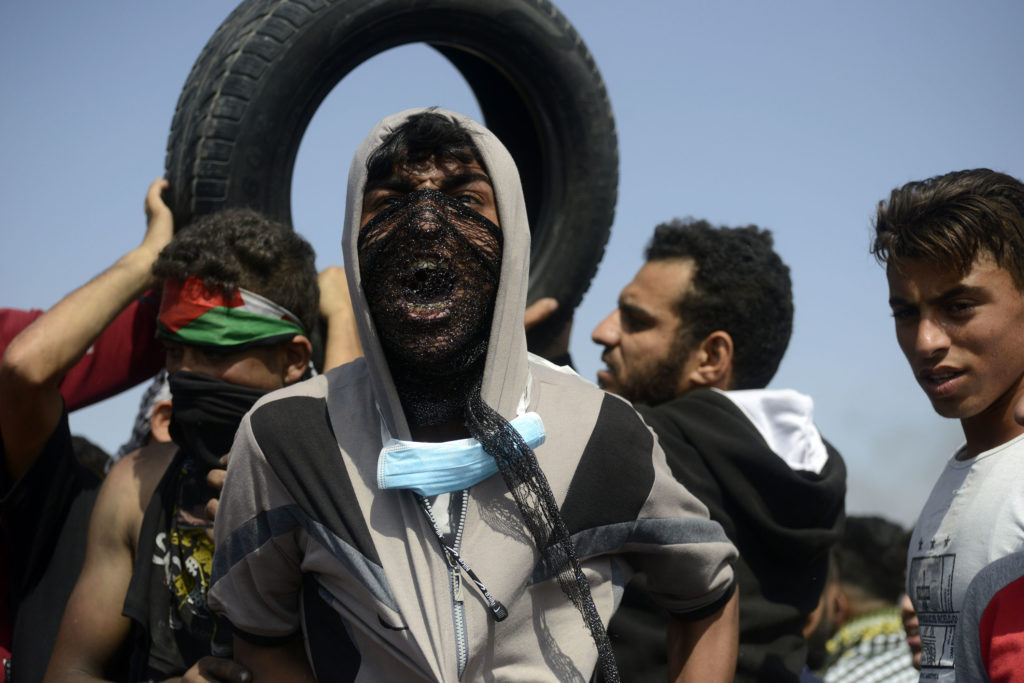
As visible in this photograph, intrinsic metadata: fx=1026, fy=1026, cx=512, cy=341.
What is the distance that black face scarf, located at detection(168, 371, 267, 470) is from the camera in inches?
94.5

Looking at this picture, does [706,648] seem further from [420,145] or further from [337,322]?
[337,322]

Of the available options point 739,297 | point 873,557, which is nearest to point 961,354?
point 739,297

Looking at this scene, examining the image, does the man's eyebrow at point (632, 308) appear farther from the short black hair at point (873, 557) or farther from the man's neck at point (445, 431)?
the short black hair at point (873, 557)

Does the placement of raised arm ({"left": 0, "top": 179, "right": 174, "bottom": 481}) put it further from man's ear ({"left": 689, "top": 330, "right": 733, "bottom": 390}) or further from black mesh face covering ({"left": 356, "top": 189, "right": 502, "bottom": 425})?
man's ear ({"left": 689, "top": 330, "right": 733, "bottom": 390})

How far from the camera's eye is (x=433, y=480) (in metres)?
1.84

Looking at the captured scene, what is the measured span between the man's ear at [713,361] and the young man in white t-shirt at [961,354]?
1.17m

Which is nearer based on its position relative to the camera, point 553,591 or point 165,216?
point 553,591

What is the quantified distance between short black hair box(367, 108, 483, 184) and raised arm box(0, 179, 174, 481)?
1.18 metres

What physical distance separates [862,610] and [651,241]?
6.45 ft

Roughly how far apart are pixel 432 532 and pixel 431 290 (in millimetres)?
446

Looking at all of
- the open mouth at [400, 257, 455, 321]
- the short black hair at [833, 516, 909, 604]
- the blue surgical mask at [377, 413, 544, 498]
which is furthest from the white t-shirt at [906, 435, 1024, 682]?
the short black hair at [833, 516, 909, 604]

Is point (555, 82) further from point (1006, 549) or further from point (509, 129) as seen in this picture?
point (1006, 549)

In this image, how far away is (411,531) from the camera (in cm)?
184

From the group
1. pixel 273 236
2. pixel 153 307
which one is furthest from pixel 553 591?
pixel 153 307
